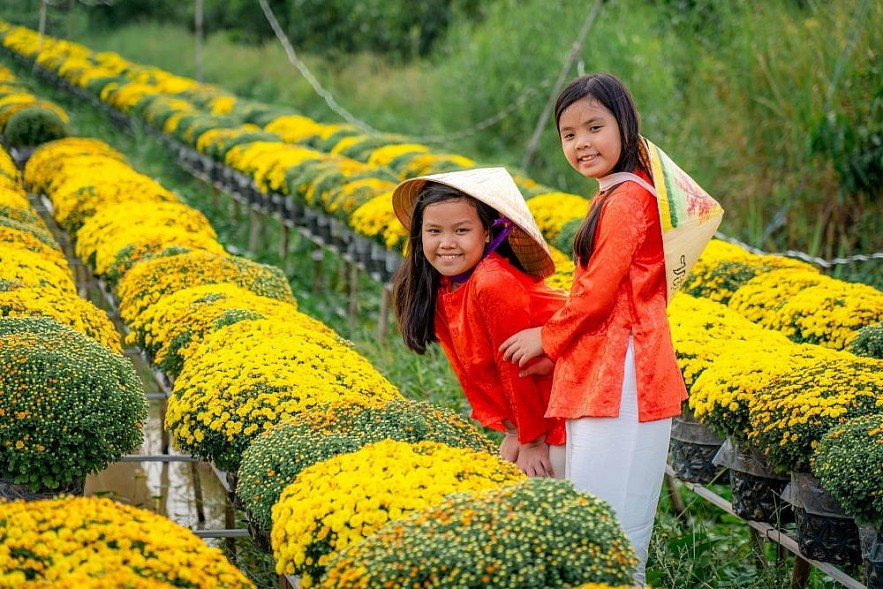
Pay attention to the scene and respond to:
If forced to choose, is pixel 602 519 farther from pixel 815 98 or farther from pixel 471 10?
pixel 471 10

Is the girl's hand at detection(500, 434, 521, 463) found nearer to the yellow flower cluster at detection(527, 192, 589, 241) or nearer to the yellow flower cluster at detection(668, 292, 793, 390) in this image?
the yellow flower cluster at detection(668, 292, 793, 390)

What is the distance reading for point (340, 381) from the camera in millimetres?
4363

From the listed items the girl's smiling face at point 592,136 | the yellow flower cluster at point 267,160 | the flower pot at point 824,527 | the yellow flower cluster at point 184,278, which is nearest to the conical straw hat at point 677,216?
the girl's smiling face at point 592,136

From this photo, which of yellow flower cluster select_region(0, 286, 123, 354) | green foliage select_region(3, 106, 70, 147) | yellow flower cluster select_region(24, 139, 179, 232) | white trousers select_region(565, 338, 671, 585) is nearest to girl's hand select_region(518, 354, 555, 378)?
white trousers select_region(565, 338, 671, 585)

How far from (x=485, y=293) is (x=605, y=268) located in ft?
1.40

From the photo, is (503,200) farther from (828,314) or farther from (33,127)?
(33,127)

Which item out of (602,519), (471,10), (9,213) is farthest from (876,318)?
(471,10)

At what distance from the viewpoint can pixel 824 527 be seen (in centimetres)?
402

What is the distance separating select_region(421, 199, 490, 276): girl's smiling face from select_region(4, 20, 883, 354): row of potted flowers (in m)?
2.06

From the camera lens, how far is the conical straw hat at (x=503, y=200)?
11.5ft

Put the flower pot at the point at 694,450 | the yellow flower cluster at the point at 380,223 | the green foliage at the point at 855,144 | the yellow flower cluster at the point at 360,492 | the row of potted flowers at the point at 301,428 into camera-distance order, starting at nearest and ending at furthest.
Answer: the row of potted flowers at the point at 301,428 → the yellow flower cluster at the point at 360,492 → the flower pot at the point at 694,450 → the yellow flower cluster at the point at 380,223 → the green foliage at the point at 855,144

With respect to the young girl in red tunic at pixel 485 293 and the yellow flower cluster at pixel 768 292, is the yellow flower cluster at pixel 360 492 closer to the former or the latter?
the young girl in red tunic at pixel 485 293

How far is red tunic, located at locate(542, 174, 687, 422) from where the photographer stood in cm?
322

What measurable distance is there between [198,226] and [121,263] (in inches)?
48.2
